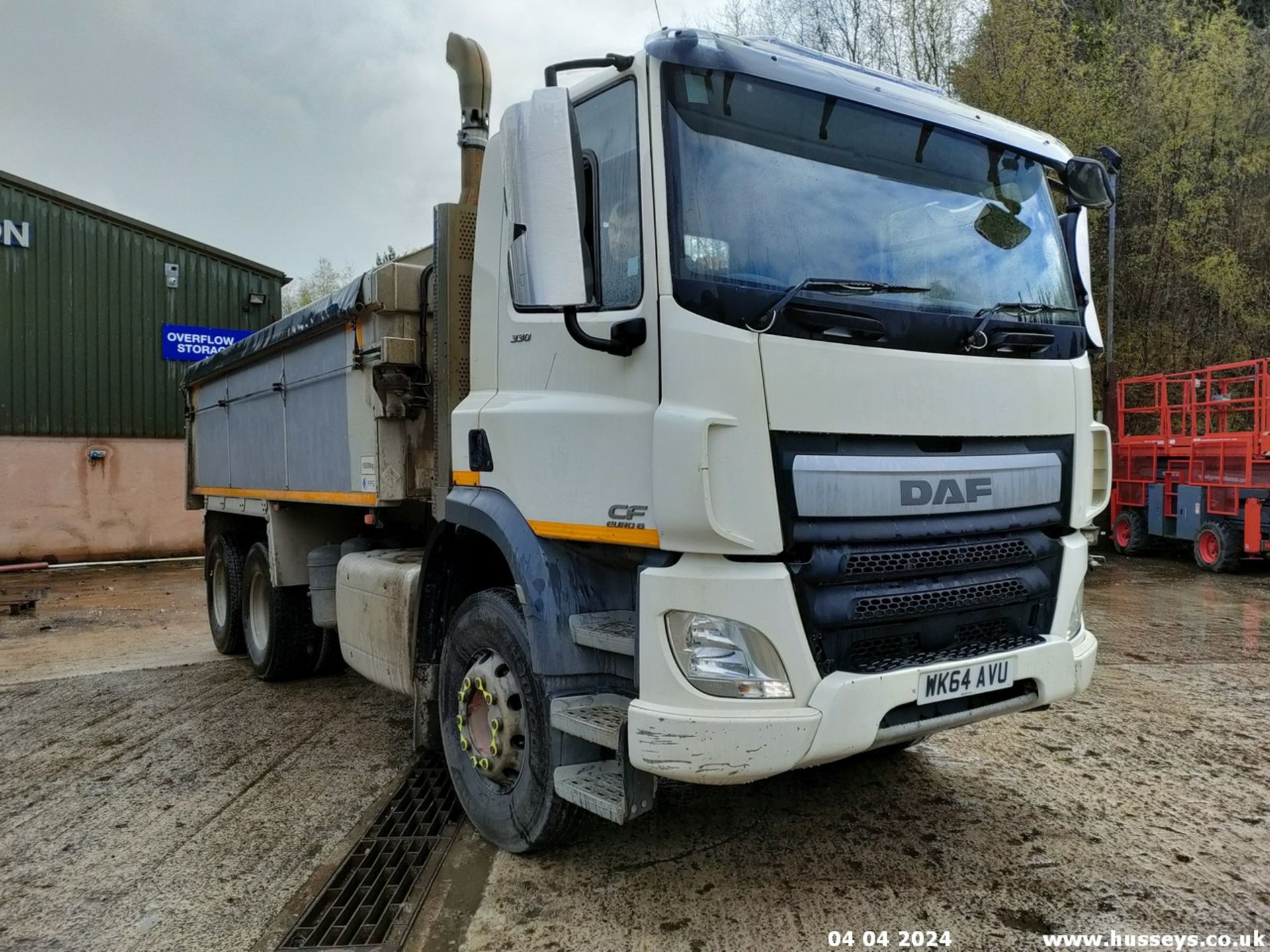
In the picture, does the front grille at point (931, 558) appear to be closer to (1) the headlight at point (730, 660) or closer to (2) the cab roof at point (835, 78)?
(1) the headlight at point (730, 660)

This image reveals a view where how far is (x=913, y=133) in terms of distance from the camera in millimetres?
3301

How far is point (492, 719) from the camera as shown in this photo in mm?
3377

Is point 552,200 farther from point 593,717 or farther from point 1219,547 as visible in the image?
point 1219,547

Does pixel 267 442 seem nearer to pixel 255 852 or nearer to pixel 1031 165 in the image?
pixel 255 852

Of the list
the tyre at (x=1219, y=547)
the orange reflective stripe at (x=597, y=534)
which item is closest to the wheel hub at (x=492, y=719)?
the orange reflective stripe at (x=597, y=534)

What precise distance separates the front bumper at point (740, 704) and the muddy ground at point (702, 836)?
2.20 feet

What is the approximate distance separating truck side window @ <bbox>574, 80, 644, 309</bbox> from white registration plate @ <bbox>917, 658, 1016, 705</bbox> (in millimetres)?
1516

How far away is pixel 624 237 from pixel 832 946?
233 centimetres

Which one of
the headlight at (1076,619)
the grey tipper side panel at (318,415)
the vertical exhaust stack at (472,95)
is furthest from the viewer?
the grey tipper side panel at (318,415)

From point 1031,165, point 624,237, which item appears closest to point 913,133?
point 1031,165

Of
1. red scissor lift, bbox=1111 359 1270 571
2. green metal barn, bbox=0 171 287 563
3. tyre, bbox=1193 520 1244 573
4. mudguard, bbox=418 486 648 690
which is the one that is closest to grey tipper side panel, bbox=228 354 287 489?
mudguard, bbox=418 486 648 690

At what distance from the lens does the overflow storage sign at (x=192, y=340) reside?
15.6 m

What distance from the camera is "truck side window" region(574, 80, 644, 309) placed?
9.47 ft

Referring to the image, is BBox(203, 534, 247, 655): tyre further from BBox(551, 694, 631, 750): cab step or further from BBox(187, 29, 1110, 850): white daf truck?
BBox(551, 694, 631, 750): cab step
